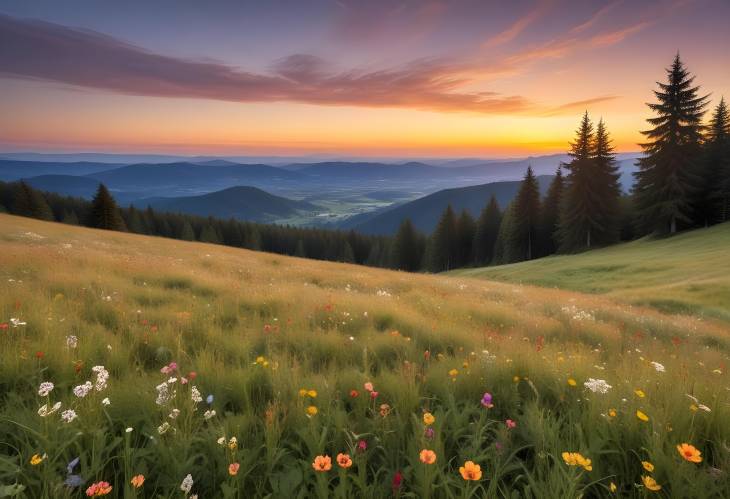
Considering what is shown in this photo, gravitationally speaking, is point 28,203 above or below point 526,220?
above

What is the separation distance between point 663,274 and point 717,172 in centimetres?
2735

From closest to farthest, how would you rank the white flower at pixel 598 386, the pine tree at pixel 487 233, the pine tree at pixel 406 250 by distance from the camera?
the white flower at pixel 598 386 < the pine tree at pixel 487 233 < the pine tree at pixel 406 250

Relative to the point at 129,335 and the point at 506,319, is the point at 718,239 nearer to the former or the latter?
the point at 506,319

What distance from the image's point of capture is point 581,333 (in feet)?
24.3

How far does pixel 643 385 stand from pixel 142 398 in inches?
168

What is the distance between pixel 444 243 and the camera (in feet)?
247

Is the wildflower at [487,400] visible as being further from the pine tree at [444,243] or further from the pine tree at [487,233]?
the pine tree at [487,233]

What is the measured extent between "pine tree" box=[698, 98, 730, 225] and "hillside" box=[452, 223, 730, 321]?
19.0 feet

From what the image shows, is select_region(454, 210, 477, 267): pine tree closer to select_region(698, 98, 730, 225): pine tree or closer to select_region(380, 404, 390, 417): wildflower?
select_region(698, 98, 730, 225): pine tree

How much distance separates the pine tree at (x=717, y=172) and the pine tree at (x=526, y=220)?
20909 mm

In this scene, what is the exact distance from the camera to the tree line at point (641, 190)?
4159 cm

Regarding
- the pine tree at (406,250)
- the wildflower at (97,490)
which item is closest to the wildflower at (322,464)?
the wildflower at (97,490)

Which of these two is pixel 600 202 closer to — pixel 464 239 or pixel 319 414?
pixel 464 239

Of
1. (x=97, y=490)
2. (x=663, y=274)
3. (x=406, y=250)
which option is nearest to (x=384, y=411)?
(x=97, y=490)
